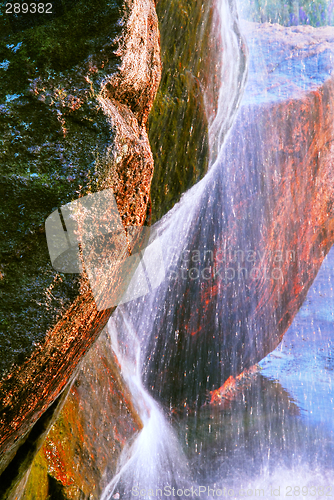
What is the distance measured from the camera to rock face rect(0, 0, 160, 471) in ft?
3.41

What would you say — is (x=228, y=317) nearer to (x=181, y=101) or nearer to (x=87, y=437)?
(x=87, y=437)

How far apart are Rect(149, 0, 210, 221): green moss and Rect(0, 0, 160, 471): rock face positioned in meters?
2.03

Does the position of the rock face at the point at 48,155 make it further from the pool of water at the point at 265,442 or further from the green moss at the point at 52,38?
the pool of water at the point at 265,442

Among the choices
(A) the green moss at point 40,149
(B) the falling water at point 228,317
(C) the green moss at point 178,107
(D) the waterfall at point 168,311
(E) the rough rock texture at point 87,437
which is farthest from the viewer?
(B) the falling water at point 228,317

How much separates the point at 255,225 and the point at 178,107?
2.31 meters

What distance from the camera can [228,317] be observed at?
5047 mm

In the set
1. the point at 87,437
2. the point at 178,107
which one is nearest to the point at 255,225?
the point at 178,107

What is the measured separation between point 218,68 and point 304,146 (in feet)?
6.06

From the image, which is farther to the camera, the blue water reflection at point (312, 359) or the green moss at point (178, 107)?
the blue water reflection at point (312, 359)

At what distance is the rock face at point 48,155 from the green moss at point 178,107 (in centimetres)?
203

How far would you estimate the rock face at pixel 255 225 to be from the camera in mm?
4629

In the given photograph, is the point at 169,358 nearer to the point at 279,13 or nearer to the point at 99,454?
the point at 99,454

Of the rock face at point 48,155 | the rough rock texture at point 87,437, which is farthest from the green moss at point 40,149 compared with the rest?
the rough rock texture at point 87,437

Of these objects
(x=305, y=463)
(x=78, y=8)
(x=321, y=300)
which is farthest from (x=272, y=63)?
(x=321, y=300)
